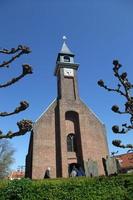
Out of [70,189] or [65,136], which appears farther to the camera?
[65,136]

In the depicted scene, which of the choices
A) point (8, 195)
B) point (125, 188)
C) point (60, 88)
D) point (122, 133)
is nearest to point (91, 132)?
point (60, 88)

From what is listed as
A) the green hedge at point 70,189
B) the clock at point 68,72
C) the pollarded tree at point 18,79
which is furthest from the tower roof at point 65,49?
the pollarded tree at point 18,79

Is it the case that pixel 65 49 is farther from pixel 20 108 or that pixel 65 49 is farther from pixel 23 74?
pixel 20 108

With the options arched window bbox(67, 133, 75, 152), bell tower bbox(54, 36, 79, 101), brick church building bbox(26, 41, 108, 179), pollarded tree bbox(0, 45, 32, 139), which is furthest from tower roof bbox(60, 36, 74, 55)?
pollarded tree bbox(0, 45, 32, 139)

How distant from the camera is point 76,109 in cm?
3309

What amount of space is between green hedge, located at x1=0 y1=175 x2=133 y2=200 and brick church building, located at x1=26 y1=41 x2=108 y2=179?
10235mm

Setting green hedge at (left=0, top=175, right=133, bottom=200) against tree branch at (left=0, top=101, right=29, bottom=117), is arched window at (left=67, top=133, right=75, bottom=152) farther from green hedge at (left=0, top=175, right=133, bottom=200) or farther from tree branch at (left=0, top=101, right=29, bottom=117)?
tree branch at (left=0, top=101, right=29, bottom=117)

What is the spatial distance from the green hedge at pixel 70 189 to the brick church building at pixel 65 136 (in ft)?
33.6

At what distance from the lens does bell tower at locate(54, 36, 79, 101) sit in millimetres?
34375

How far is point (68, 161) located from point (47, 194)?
14.1m

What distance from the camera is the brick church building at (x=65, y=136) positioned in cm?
2852

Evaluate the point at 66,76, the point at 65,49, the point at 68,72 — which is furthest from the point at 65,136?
the point at 65,49

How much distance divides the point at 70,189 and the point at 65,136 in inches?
553

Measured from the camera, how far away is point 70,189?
1614 cm
